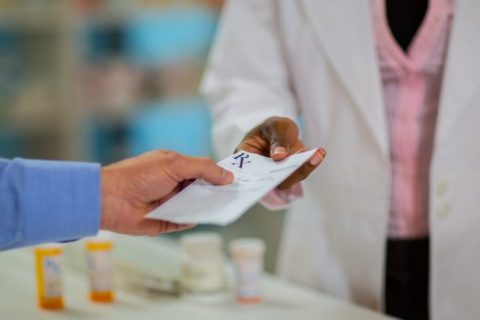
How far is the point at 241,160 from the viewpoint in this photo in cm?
139

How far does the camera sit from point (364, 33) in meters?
1.66

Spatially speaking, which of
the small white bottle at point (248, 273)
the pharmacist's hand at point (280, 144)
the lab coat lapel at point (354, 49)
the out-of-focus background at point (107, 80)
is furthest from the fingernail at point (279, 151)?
the out-of-focus background at point (107, 80)

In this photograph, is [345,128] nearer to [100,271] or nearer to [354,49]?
[354,49]

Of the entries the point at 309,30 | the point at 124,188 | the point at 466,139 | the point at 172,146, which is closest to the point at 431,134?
the point at 466,139

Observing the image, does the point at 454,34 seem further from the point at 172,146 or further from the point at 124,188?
the point at 172,146

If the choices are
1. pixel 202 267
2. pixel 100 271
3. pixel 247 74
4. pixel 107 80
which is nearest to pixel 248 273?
pixel 202 267

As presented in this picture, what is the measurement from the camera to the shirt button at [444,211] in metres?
1.59

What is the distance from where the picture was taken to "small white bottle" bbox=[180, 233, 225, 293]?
5.92 ft

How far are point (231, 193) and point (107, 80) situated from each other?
119 inches

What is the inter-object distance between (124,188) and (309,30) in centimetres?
58

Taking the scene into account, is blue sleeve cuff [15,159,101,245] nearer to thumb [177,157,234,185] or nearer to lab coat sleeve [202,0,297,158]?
thumb [177,157,234,185]

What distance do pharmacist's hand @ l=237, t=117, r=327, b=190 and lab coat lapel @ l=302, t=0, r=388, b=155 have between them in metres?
0.25

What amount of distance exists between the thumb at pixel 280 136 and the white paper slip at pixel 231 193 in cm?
2

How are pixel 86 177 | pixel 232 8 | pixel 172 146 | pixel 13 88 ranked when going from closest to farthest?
1. pixel 86 177
2. pixel 232 8
3. pixel 13 88
4. pixel 172 146
